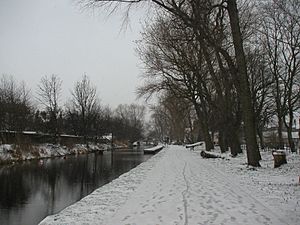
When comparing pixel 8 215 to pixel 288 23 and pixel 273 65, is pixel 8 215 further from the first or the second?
pixel 273 65

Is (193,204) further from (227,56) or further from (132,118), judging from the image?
(132,118)

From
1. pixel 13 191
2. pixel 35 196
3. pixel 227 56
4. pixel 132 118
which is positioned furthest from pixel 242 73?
pixel 132 118

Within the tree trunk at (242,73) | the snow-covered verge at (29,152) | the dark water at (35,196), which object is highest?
the tree trunk at (242,73)

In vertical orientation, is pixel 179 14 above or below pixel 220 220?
above

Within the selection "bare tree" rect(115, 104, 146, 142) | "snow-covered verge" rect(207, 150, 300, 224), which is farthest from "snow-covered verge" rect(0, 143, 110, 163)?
"bare tree" rect(115, 104, 146, 142)

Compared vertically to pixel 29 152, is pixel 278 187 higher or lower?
lower

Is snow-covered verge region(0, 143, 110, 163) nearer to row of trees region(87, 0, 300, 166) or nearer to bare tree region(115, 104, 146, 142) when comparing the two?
row of trees region(87, 0, 300, 166)

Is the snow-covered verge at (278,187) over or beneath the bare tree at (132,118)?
beneath

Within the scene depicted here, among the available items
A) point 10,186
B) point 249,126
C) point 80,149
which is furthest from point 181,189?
point 80,149

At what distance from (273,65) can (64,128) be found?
4850cm

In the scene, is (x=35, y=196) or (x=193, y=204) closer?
(x=193, y=204)

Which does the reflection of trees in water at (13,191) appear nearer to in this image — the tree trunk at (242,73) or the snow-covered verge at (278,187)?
the snow-covered verge at (278,187)

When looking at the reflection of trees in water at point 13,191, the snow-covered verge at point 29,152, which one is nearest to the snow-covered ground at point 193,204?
the reflection of trees in water at point 13,191

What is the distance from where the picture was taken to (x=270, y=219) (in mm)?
6691
